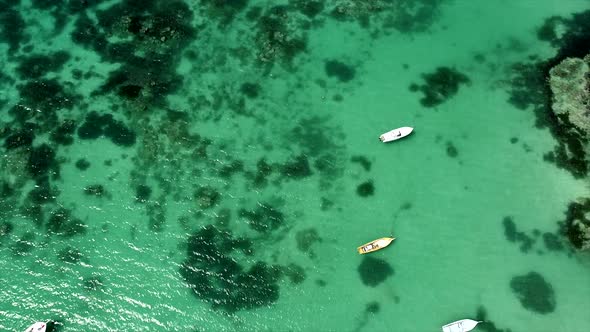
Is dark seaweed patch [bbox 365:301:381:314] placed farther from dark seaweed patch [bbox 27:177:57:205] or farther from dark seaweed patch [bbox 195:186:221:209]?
dark seaweed patch [bbox 27:177:57:205]

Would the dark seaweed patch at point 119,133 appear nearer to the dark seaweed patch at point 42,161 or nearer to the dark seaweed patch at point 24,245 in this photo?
the dark seaweed patch at point 42,161

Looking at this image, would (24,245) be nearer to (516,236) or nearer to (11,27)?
(11,27)

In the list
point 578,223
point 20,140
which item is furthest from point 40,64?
point 578,223

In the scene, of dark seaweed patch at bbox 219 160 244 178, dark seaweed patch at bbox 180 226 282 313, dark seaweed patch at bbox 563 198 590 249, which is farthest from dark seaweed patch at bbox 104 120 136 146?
dark seaweed patch at bbox 563 198 590 249

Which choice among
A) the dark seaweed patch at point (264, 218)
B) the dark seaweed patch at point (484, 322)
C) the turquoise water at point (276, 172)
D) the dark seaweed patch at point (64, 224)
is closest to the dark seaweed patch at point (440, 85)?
the turquoise water at point (276, 172)

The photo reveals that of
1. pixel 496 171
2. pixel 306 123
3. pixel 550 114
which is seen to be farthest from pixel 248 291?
pixel 550 114

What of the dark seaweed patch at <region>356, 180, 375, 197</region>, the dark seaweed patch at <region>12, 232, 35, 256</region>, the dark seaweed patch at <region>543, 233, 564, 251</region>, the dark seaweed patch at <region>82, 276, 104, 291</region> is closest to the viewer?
the dark seaweed patch at <region>543, 233, 564, 251</region>
